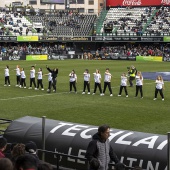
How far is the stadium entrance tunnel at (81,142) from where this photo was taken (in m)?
10.9

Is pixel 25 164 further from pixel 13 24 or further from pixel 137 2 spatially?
pixel 137 2

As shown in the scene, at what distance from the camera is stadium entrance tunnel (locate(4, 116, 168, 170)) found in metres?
10.9

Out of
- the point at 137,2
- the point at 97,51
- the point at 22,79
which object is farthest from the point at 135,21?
the point at 22,79

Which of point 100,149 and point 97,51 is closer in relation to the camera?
point 100,149

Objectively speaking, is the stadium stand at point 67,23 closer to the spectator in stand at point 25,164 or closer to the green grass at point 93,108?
the green grass at point 93,108

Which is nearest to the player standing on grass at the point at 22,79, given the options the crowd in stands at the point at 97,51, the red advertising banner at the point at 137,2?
the crowd in stands at the point at 97,51

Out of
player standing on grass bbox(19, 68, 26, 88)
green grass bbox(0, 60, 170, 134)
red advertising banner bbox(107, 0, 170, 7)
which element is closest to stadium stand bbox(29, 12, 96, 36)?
red advertising banner bbox(107, 0, 170, 7)

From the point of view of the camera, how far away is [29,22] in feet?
269

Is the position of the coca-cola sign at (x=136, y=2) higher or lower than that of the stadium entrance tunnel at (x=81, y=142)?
higher

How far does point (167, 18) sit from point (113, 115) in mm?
59736

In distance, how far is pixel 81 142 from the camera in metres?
11.9

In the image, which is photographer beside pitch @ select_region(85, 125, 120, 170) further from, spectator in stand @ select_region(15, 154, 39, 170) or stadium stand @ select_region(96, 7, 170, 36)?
stadium stand @ select_region(96, 7, 170, 36)

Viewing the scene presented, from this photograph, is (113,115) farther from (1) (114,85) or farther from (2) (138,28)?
(2) (138,28)

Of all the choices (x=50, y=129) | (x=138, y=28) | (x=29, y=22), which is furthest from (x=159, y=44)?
(x=50, y=129)
